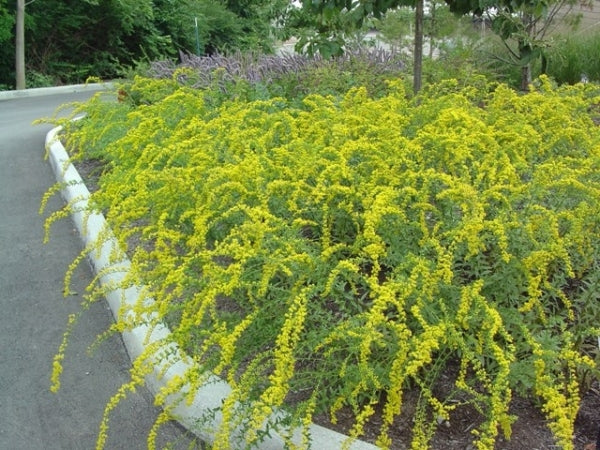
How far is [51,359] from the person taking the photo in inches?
144

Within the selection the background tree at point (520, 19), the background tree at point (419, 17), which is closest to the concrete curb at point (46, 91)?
the background tree at point (419, 17)

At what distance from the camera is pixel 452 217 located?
3342mm

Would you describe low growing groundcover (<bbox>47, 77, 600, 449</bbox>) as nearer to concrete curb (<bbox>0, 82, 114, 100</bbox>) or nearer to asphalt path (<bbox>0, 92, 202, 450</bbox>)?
asphalt path (<bbox>0, 92, 202, 450</bbox>)

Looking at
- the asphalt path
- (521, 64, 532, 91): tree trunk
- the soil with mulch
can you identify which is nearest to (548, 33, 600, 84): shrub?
(521, 64, 532, 91): tree trunk

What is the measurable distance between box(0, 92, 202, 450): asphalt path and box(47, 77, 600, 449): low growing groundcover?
39 centimetres

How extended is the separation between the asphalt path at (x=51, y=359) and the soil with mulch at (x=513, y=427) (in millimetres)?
832

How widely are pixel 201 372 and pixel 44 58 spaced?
1813 centimetres

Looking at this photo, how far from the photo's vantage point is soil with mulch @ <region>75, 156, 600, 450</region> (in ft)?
8.66

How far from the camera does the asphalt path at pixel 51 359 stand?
304 centimetres

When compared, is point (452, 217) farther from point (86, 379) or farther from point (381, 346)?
point (86, 379)

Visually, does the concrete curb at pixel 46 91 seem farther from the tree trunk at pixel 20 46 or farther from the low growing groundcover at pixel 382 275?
the low growing groundcover at pixel 382 275

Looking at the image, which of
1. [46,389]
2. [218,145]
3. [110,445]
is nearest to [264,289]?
[110,445]

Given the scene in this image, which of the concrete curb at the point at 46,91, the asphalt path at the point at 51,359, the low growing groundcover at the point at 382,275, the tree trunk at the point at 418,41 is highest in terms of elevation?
the tree trunk at the point at 418,41

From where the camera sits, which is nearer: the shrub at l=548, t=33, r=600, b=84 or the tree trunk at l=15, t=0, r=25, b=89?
the shrub at l=548, t=33, r=600, b=84
